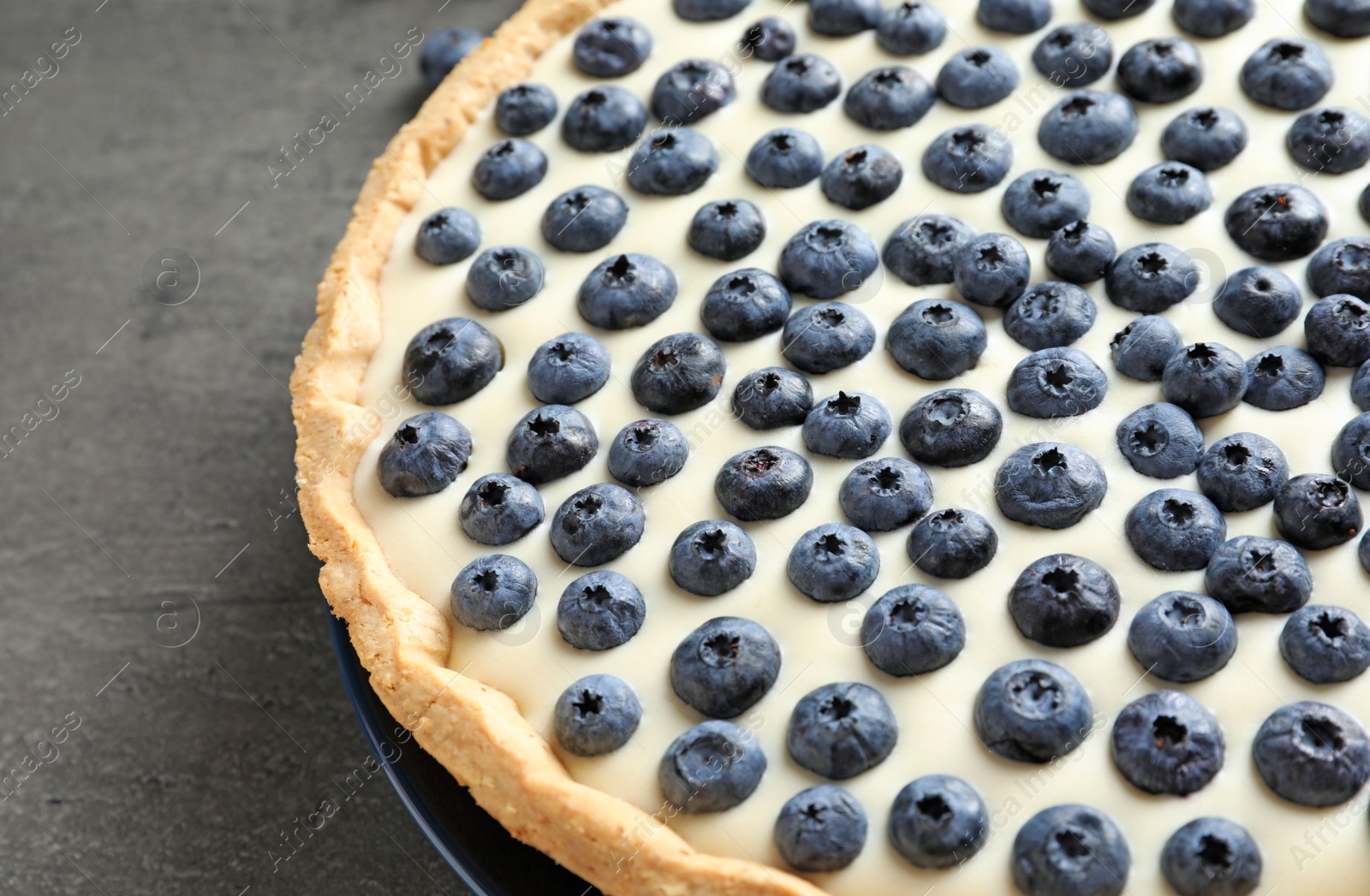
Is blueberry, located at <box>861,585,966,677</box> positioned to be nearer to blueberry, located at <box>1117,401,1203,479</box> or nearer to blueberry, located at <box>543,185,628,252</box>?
blueberry, located at <box>1117,401,1203,479</box>

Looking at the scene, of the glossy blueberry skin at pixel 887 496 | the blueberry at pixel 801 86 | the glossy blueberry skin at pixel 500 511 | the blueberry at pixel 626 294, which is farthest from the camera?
the blueberry at pixel 801 86

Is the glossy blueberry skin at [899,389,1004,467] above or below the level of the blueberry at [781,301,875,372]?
below

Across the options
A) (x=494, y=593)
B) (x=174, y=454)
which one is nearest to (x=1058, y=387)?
(x=494, y=593)

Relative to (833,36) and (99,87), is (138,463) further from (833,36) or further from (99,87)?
(833,36)

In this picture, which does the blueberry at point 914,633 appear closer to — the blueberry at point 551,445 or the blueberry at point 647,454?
the blueberry at point 647,454

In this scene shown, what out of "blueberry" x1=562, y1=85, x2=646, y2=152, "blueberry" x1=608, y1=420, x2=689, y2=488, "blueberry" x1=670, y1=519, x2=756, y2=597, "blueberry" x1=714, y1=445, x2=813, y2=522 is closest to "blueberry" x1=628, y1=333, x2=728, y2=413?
"blueberry" x1=608, y1=420, x2=689, y2=488

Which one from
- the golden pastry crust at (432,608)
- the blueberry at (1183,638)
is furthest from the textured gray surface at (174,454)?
the blueberry at (1183,638)
